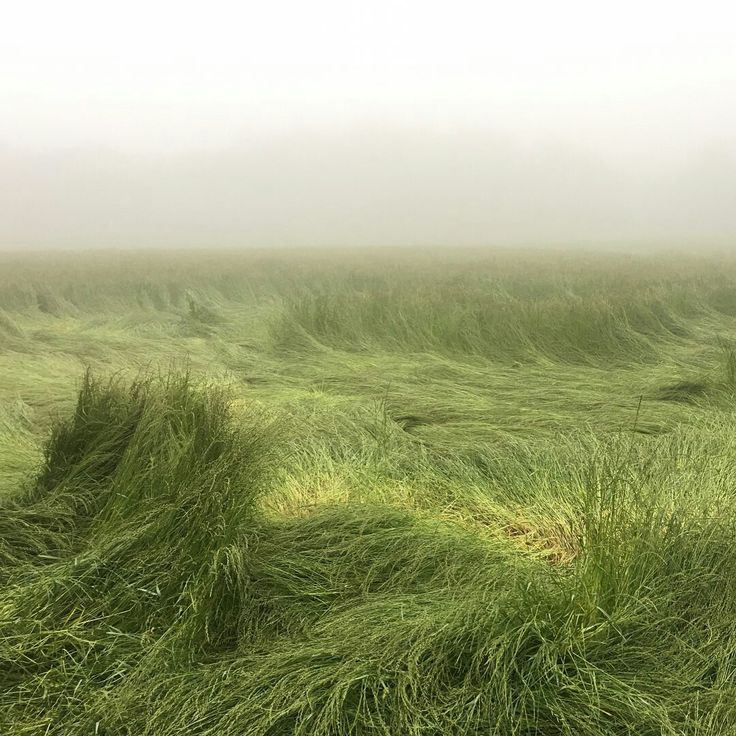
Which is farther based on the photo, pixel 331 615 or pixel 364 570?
pixel 364 570

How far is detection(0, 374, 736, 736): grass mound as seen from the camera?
1328mm

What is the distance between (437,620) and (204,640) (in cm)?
71

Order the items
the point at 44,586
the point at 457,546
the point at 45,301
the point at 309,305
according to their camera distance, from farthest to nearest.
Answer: the point at 45,301 < the point at 309,305 < the point at 457,546 < the point at 44,586

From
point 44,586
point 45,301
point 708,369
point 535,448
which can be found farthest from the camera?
point 45,301

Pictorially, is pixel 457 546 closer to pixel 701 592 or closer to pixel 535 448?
pixel 701 592

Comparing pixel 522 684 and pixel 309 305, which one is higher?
pixel 309 305

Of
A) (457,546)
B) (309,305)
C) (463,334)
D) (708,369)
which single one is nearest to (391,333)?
(463,334)

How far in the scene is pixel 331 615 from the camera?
1.73m

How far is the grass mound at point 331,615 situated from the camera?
133 centimetres

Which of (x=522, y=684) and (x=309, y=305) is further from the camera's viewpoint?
(x=309, y=305)

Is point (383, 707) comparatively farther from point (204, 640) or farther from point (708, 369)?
point (708, 369)

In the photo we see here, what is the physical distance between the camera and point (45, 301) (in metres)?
10.2

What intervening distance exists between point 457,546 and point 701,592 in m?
0.81

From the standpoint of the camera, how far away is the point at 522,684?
4.57ft
